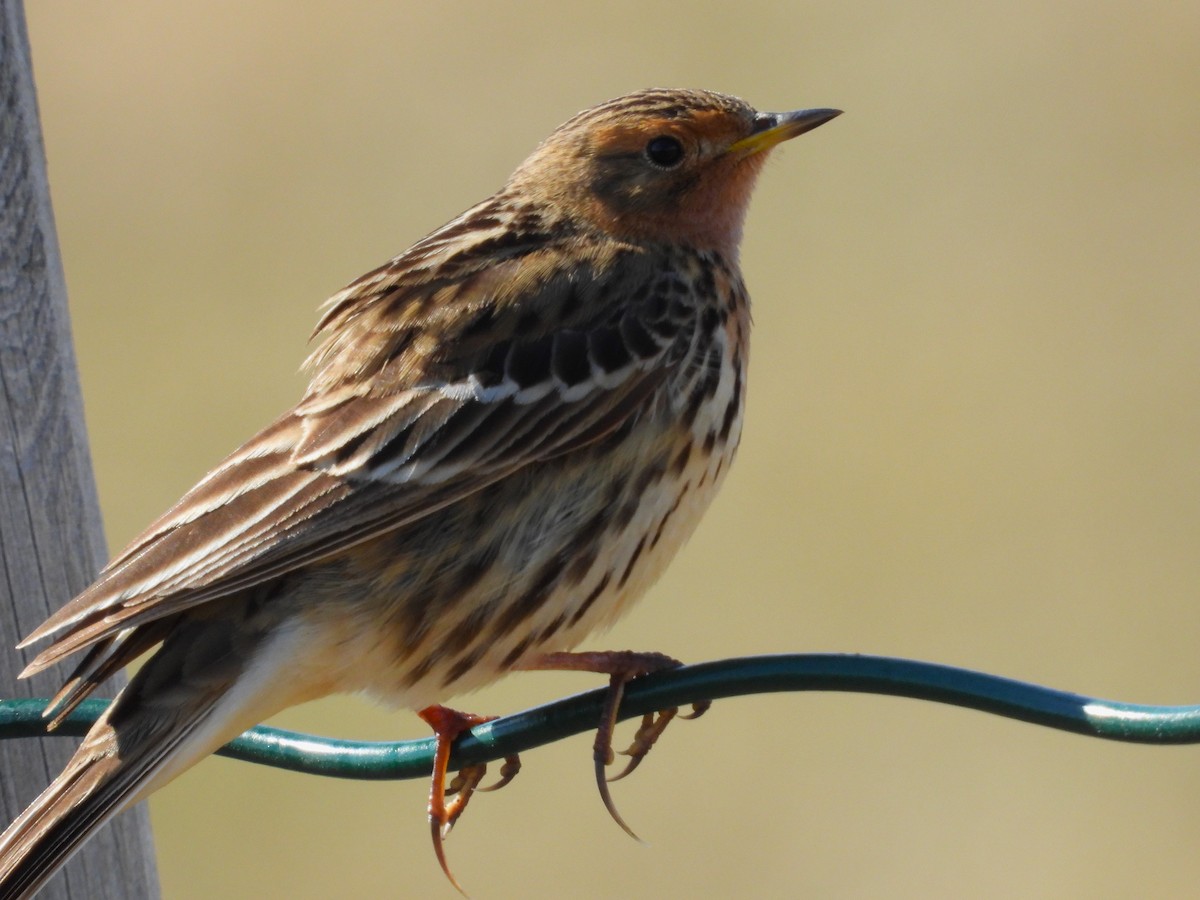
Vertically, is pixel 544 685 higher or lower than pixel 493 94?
lower

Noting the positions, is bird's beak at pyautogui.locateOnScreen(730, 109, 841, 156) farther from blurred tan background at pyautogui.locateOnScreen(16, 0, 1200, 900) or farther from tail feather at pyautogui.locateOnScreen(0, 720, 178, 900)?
blurred tan background at pyautogui.locateOnScreen(16, 0, 1200, 900)

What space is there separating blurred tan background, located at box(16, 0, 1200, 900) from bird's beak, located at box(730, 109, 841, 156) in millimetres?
4339

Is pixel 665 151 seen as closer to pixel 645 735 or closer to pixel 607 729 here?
pixel 645 735

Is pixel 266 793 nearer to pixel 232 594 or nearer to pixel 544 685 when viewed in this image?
pixel 544 685

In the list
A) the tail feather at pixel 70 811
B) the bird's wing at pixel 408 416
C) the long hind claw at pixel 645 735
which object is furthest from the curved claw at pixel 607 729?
the tail feather at pixel 70 811

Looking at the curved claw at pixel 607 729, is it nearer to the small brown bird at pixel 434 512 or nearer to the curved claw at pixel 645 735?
the small brown bird at pixel 434 512

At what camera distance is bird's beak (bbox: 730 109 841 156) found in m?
6.12

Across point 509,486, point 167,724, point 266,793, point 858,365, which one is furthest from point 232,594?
point 858,365

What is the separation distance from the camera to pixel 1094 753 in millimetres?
11312

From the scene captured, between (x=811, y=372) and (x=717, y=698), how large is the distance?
34.1ft

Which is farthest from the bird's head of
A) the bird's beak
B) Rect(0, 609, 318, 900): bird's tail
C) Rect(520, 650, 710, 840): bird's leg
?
Rect(0, 609, 318, 900): bird's tail

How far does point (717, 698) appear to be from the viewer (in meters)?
4.20

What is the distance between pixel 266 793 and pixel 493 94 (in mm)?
8173

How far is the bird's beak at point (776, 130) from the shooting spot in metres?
6.12
